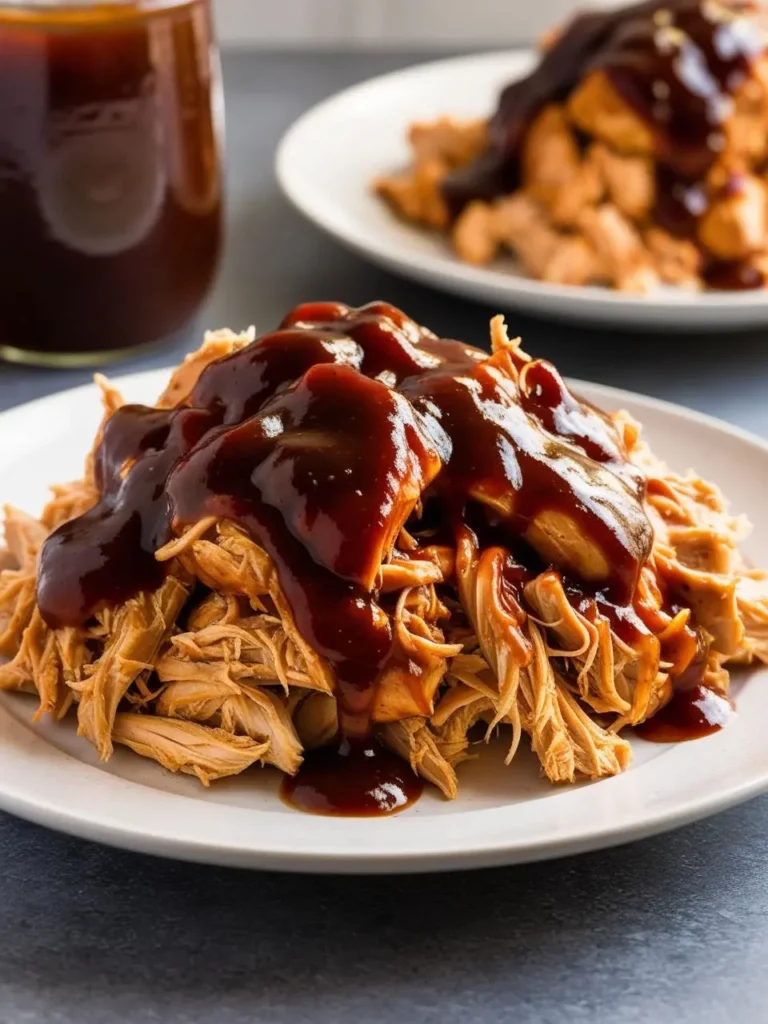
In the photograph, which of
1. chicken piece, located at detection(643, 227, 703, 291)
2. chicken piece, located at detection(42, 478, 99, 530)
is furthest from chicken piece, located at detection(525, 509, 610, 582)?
chicken piece, located at detection(643, 227, 703, 291)

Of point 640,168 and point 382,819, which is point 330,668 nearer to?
point 382,819

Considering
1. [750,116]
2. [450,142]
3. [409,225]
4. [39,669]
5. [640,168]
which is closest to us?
[39,669]

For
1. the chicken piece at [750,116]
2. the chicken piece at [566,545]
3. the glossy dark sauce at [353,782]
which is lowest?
the chicken piece at [750,116]

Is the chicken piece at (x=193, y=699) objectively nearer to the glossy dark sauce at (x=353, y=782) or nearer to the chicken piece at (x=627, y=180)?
the glossy dark sauce at (x=353, y=782)

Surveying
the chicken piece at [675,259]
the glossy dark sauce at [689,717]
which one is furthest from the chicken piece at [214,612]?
the chicken piece at [675,259]

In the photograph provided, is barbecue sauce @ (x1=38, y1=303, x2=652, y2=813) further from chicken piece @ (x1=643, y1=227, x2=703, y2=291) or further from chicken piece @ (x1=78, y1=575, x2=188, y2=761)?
chicken piece @ (x1=643, y1=227, x2=703, y2=291)

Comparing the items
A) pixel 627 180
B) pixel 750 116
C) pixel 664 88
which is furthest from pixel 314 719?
pixel 750 116
